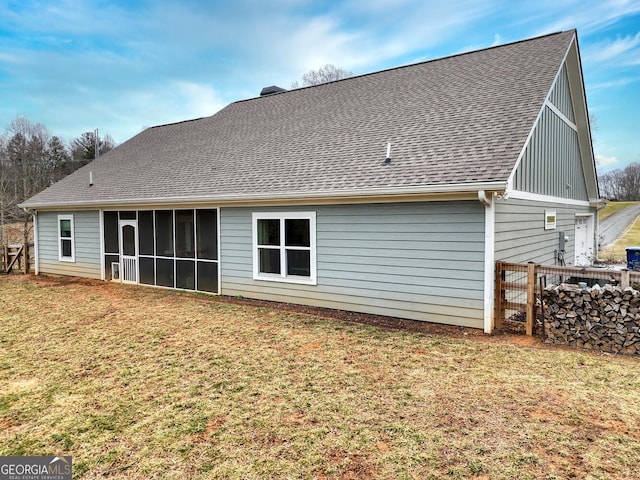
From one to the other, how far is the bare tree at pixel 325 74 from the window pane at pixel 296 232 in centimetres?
2660

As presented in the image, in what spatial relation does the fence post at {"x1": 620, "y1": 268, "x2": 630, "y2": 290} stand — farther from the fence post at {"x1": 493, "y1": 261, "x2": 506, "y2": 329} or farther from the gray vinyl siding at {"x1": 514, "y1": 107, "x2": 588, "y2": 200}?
the gray vinyl siding at {"x1": 514, "y1": 107, "x2": 588, "y2": 200}

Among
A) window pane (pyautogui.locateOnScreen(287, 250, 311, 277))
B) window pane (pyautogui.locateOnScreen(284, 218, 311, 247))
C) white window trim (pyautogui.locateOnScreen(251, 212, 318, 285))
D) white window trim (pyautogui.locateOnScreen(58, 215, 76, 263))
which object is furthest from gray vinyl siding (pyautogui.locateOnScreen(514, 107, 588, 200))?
white window trim (pyautogui.locateOnScreen(58, 215, 76, 263))

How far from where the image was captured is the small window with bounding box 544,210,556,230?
9.10 m

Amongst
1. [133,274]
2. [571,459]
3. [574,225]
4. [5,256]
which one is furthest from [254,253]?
[5,256]

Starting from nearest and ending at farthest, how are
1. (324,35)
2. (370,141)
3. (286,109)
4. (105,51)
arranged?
(370,141), (286,109), (324,35), (105,51)

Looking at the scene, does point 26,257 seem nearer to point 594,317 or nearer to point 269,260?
point 269,260

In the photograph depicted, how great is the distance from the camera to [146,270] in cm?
1145

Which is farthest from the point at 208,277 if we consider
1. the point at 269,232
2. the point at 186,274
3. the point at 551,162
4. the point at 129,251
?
the point at 551,162

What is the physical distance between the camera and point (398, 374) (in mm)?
4652

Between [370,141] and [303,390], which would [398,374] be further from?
[370,141]

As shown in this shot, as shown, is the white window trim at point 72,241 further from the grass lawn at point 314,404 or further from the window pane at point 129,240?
the grass lawn at point 314,404

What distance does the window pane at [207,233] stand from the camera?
978cm

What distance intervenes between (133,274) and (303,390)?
929 cm

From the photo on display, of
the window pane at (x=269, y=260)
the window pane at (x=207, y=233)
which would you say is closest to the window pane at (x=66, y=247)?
the window pane at (x=207, y=233)
